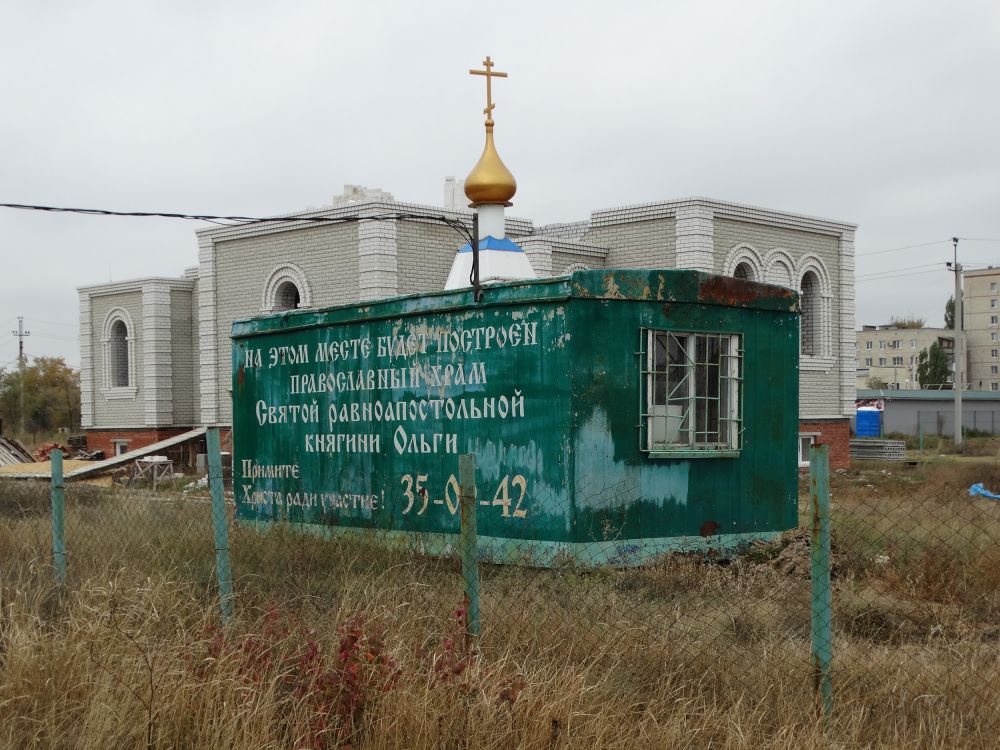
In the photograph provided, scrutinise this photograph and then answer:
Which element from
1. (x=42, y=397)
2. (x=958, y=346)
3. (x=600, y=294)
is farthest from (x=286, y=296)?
(x=42, y=397)

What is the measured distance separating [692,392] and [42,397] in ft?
189

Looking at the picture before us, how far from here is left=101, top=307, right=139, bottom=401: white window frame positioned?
3123 centimetres

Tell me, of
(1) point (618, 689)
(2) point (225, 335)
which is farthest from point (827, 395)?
(1) point (618, 689)

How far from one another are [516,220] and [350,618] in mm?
20710

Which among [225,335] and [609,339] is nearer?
[609,339]

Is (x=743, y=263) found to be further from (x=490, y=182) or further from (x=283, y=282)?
(x=490, y=182)

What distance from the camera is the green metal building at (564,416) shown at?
32.5 ft

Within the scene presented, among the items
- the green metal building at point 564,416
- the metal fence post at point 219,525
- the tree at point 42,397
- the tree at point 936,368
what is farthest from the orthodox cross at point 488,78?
the tree at point 936,368

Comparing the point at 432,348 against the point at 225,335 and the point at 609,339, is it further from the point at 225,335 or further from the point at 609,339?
the point at 225,335

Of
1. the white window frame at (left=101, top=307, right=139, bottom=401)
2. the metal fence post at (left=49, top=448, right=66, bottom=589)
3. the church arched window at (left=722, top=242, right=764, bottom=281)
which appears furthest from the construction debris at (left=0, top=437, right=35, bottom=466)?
the metal fence post at (left=49, top=448, right=66, bottom=589)

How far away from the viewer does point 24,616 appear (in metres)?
6.54

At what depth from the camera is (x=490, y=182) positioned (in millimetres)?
Answer: 16500

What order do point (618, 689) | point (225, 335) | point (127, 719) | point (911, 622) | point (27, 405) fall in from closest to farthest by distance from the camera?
1. point (127, 719)
2. point (618, 689)
3. point (911, 622)
4. point (225, 335)
5. point (27, 405)

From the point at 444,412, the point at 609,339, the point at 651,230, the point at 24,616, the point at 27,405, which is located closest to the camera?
the point at 24,616
